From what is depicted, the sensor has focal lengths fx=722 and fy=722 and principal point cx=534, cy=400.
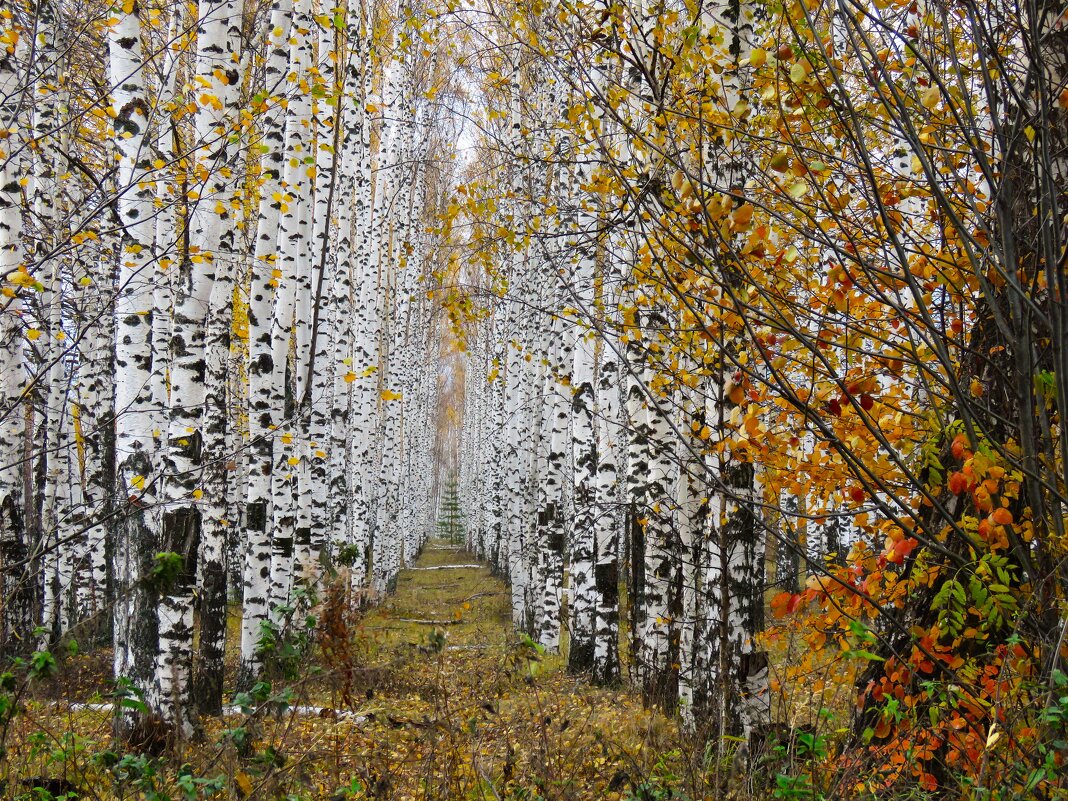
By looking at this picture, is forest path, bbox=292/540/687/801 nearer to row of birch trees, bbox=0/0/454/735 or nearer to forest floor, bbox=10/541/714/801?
forest floor, bbox=10/541/714/801

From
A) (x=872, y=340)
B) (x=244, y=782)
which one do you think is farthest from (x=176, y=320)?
(x=872, y=340)

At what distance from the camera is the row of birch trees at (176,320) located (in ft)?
16.3

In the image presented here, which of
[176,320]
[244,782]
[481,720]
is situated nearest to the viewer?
[244,782]

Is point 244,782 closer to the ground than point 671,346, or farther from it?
closer to the ground

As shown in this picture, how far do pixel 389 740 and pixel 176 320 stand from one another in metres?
3.83

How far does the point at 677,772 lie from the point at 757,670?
90 cm

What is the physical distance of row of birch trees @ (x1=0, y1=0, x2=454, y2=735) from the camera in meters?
4.96

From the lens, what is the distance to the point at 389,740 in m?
5.97

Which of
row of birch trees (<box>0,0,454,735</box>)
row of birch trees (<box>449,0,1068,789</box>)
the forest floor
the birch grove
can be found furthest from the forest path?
row of birch trees (<box>0,0,454,735</box>)

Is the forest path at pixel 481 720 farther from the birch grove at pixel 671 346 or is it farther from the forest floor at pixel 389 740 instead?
the birch grove at pixel 671 346

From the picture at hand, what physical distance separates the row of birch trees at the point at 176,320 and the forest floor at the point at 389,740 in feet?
1.41

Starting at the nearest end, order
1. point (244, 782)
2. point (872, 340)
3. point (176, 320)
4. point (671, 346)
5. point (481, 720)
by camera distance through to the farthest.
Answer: point (244, 782) < point (872, 340) < point (481, 720) < point (176, 320) < point (671, 346)

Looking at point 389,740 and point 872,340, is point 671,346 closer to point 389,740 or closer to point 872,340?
point 872,340

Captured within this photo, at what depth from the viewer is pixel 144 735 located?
489 centimetres
